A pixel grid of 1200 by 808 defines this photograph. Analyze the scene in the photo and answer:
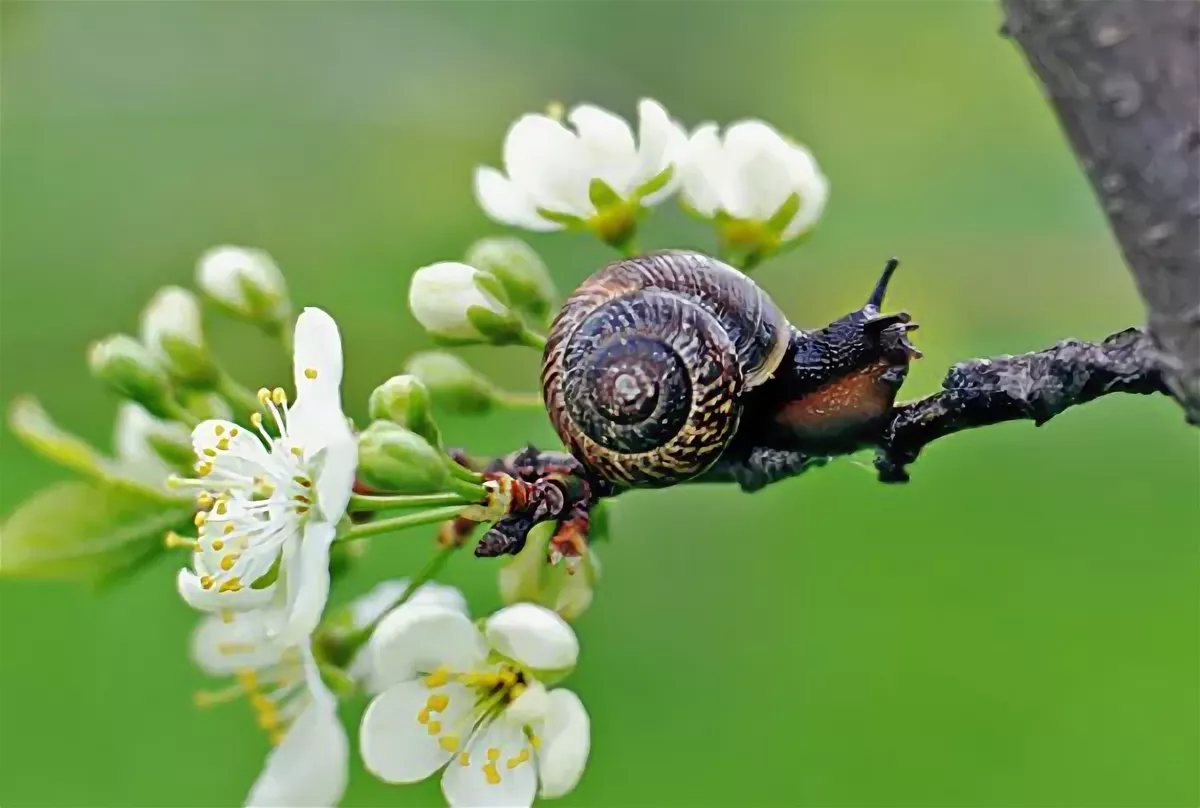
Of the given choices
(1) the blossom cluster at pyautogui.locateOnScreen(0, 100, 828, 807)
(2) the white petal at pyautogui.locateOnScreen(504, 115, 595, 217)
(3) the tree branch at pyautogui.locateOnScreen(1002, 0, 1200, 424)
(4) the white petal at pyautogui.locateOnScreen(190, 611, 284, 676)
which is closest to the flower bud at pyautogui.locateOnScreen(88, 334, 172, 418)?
(1) the blossom cluster at pyautogui.locateOnScreen(0, 100, 828, 807)

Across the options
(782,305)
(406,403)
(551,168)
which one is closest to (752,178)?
(551,168)

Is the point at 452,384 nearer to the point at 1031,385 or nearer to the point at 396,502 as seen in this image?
the point at 396,502

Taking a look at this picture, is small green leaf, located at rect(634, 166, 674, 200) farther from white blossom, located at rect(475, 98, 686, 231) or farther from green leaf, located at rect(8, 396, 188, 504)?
green leaf, located at rect(8, 396, 188, 504)

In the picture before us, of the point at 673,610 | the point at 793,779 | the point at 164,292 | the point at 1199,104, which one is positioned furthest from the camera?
the point at 673,610

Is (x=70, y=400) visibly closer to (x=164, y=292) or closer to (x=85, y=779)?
(x=85, y=779)

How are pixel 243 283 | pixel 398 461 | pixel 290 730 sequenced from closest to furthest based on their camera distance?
pixel 398 461, pixel 290 730, pixel 243 283

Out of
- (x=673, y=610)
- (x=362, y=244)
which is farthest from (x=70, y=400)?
(x=673, y=610)
